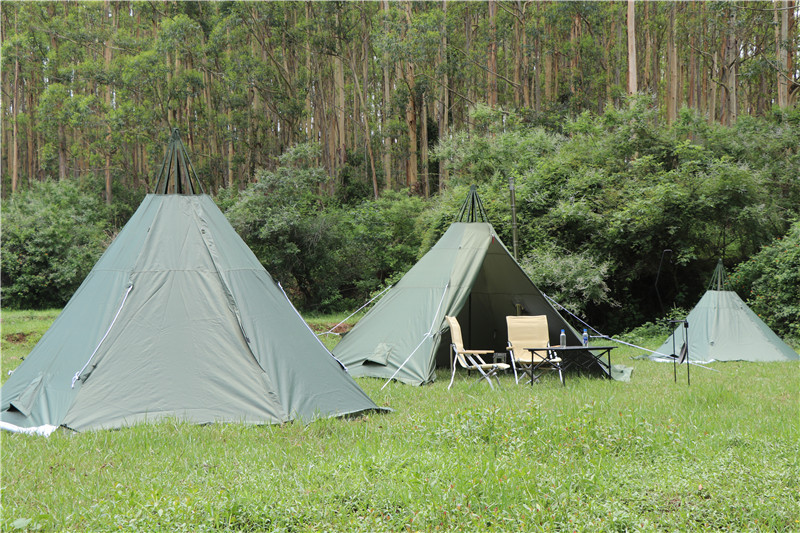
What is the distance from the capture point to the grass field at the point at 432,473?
12.5ft

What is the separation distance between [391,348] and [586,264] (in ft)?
21.5

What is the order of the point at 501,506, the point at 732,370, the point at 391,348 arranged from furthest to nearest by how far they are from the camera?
1. the point at 732,370
2. the point at 391,348
3. the point at 501,506

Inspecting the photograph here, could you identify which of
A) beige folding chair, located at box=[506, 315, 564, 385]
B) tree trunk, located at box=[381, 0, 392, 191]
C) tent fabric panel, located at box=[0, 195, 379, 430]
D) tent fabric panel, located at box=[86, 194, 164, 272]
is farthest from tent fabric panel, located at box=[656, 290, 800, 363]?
tree trunk, located at box=[381, 0, 392, 191]

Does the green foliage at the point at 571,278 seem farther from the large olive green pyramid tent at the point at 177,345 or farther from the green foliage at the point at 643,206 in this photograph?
the large olive green pyramid tent at the point at 177,345

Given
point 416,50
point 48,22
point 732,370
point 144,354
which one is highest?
point 48,22

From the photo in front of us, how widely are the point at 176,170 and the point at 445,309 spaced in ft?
13.1

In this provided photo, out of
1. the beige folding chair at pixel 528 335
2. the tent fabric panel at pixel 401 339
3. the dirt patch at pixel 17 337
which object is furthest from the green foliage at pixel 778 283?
the dirt patch at pixel 17 337

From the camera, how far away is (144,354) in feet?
20.2

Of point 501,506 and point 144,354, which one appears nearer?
point 501,506

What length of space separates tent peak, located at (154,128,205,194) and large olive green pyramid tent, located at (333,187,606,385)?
11.6 ft

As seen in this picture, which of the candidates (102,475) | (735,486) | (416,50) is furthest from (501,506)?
(416,50)

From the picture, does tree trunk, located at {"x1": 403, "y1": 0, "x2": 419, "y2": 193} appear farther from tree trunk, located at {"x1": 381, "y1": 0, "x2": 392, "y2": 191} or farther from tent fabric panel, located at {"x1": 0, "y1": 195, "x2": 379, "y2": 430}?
tent fabric panel, located at {"x1": 0, "y1": 195, "x2": 379, "y2": 430}

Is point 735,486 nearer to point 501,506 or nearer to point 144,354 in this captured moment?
point 501,506

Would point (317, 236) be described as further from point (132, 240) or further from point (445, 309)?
point (132, 240)
